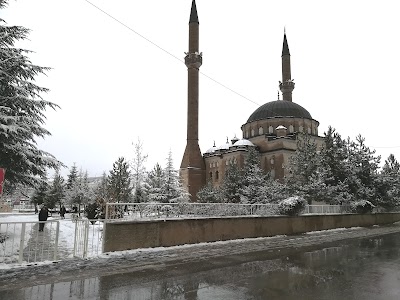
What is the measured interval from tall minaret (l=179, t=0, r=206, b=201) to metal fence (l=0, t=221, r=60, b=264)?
36442mm

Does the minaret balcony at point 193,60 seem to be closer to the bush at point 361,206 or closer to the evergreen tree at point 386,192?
the evergreen tree at point 386,192

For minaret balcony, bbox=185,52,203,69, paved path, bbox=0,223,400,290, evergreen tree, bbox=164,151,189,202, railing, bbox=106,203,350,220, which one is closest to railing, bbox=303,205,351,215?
railing, bbox=106,203,350,220

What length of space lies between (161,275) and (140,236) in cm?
325

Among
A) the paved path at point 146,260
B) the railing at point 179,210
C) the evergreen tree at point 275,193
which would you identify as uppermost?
the evergreen tree at point 275,193

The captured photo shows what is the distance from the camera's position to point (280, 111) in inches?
1998

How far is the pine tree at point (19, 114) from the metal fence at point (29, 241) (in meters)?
3.21

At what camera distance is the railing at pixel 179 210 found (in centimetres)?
981

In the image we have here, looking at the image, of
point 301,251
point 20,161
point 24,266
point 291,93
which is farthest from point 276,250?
point 291,93

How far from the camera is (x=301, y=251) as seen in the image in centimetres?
1102

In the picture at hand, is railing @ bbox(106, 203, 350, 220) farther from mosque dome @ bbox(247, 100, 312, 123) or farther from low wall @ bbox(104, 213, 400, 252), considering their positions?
mosque dome @ bbox(247, 100, 312, 123)

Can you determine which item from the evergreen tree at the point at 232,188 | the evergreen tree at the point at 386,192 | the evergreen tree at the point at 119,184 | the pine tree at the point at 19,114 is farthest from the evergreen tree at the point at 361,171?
the pine tree at the point at 19,114

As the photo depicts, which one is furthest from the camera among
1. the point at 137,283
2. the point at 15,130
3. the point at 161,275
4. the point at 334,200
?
the point at 334,200

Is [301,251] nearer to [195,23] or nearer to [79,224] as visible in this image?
[79,224]

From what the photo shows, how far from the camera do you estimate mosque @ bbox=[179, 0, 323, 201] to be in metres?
44.5
